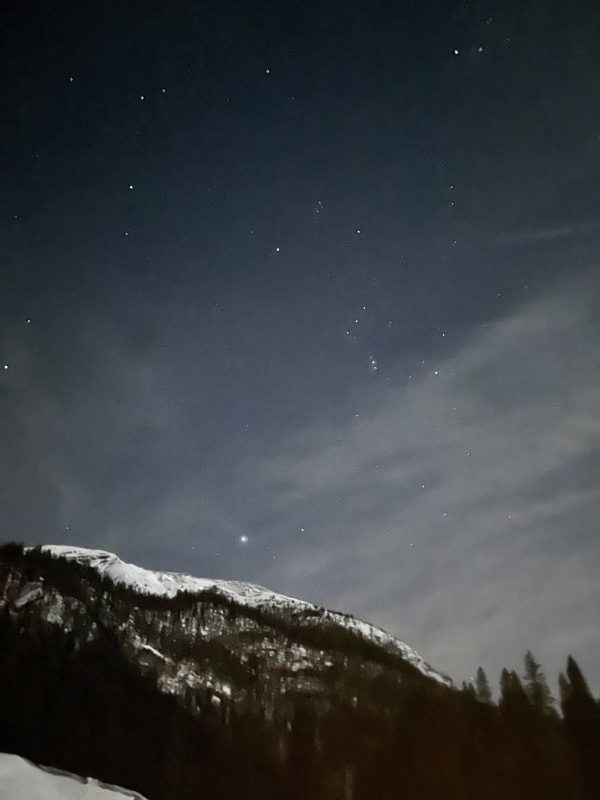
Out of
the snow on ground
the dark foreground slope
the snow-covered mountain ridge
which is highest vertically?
the snow-covered mountain ridge

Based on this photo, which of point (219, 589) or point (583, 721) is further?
point (219, 589)

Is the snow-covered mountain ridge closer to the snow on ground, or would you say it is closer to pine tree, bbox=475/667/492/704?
pine tree, bbox=475/667/492/704

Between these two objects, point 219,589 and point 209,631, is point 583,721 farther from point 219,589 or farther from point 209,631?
point 219,589

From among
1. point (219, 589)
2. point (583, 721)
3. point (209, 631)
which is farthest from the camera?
point (219, 589)

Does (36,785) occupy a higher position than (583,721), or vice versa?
(583,721)

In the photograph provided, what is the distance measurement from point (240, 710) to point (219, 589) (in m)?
11.8

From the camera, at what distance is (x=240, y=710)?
116 feet

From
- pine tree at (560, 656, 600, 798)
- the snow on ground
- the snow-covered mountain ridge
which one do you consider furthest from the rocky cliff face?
the snow on ground

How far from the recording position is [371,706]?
4247cm

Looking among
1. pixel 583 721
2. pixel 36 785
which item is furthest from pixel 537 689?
pixel 36 785

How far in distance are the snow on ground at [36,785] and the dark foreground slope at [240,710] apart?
1389cm

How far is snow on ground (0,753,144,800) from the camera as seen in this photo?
1012cm

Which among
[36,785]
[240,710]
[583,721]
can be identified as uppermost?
[583,721]

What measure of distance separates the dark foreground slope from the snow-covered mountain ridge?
835 millimetres
